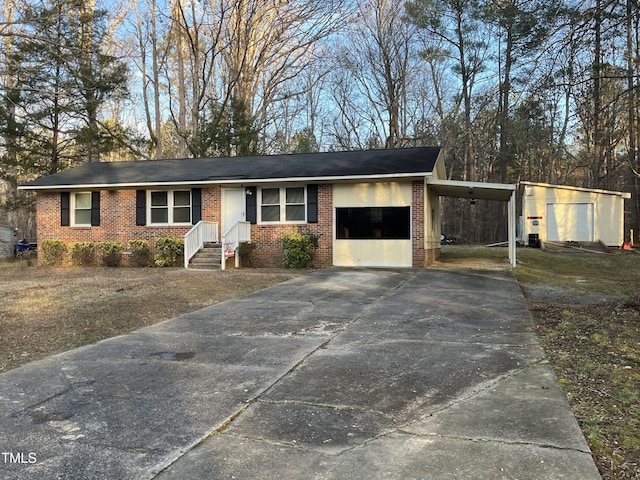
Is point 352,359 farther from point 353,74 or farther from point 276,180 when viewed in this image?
point 353,74

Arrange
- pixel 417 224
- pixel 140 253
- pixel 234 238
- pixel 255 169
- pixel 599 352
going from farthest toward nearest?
pixel 255 169 < pixel 140 253 < pixel 234 238 < pixel 417 224 < pixel 599 352

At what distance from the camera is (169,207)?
52.5 feet

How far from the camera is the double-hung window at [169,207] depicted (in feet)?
52.4

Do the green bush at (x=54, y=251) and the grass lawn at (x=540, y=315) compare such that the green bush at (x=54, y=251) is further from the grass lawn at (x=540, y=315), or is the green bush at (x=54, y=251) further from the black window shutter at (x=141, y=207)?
the black window shutter at (x=141, y=207)

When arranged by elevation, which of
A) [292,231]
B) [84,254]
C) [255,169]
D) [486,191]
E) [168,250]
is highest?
[255,169]

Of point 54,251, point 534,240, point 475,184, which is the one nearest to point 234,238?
point 54,251

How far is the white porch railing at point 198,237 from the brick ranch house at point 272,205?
0.10ft

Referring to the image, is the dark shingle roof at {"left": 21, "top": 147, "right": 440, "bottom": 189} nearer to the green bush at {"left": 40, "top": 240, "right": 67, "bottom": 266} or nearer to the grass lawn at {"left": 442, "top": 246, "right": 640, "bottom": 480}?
the green bush at {"left": 40, "top": 240, "right": 67, "bottom": 266}

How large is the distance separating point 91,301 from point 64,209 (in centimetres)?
993

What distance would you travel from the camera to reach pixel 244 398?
379 cm

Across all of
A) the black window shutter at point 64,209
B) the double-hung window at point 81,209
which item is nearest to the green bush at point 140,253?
the double-hung window at point 81,209

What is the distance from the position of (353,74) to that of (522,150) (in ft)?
49.7

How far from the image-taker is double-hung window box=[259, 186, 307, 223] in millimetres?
15023

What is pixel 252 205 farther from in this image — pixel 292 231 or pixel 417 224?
pixel 417 224
